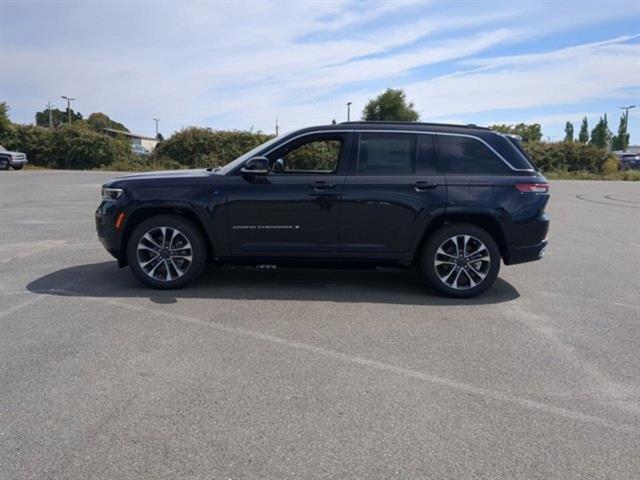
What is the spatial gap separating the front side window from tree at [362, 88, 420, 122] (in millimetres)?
50597

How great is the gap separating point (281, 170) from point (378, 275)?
191 cm

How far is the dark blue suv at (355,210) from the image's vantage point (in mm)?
5746

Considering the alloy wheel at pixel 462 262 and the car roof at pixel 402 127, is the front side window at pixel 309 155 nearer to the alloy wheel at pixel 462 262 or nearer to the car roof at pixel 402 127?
the car roof at pixel 402 127

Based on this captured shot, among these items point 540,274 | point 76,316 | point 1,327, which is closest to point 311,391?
point 76,316

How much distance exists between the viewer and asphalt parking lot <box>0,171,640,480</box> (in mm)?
2838

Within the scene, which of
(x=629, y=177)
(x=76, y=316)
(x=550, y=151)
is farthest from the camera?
(x=550, y=151)

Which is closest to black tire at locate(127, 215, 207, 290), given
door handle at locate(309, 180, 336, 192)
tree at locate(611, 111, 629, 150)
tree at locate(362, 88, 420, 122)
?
door handle at locate(309, 180, 336, 192)

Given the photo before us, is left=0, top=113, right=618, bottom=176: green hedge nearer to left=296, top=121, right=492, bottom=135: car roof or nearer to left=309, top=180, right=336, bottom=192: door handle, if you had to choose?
left=296, top=121, right=492, bottom=135: car roof

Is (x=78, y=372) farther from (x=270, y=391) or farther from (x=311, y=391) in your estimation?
(x=311, y=391)

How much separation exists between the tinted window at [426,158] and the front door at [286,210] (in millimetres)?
840

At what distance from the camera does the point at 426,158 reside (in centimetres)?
583

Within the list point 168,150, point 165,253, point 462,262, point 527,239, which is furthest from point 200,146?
point 527,239

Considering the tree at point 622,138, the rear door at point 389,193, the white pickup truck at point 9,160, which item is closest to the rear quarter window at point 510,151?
the rear door at point 389,193

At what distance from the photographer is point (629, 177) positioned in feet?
114
